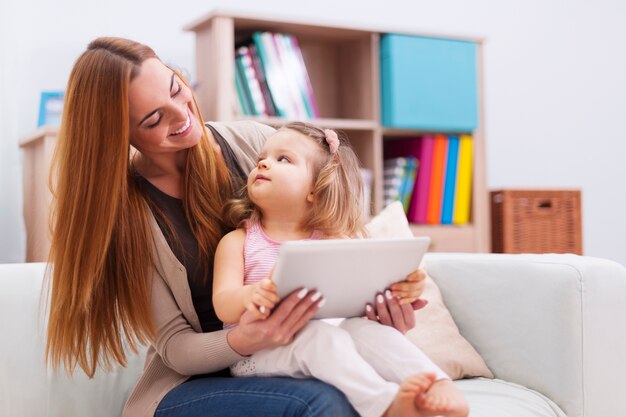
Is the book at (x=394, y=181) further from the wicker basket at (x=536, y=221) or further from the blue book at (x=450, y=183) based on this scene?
the wicker basket at (x=536, y=221)

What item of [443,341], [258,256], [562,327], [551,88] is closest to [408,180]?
[551,88]

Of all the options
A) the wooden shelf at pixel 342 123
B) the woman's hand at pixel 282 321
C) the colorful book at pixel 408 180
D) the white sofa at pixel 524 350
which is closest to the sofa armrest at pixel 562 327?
the white sofa at pixel 524 350

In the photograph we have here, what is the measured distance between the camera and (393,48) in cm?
310

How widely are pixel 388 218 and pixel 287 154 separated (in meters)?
0.55

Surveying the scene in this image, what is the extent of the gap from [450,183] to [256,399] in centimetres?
221

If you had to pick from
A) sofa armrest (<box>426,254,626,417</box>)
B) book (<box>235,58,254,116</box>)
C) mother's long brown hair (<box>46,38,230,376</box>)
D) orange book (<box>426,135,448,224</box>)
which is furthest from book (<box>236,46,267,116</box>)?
mother's long brown hair (<box>46,38,230,376</box>)

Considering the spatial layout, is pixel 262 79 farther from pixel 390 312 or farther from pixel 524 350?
pixel 390 312

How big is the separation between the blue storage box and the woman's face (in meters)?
1.77

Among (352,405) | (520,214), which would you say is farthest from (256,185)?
(520,214)

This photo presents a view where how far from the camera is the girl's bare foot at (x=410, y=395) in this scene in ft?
3.72

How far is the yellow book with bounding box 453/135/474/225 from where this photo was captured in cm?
331

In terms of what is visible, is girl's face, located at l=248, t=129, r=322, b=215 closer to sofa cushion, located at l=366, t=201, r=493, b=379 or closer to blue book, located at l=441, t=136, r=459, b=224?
sofa cushion, located at l=366, t=201, r=493, b=379

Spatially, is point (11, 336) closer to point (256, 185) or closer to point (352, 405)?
point (256, 185)

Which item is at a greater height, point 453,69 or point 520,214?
point 453,69
